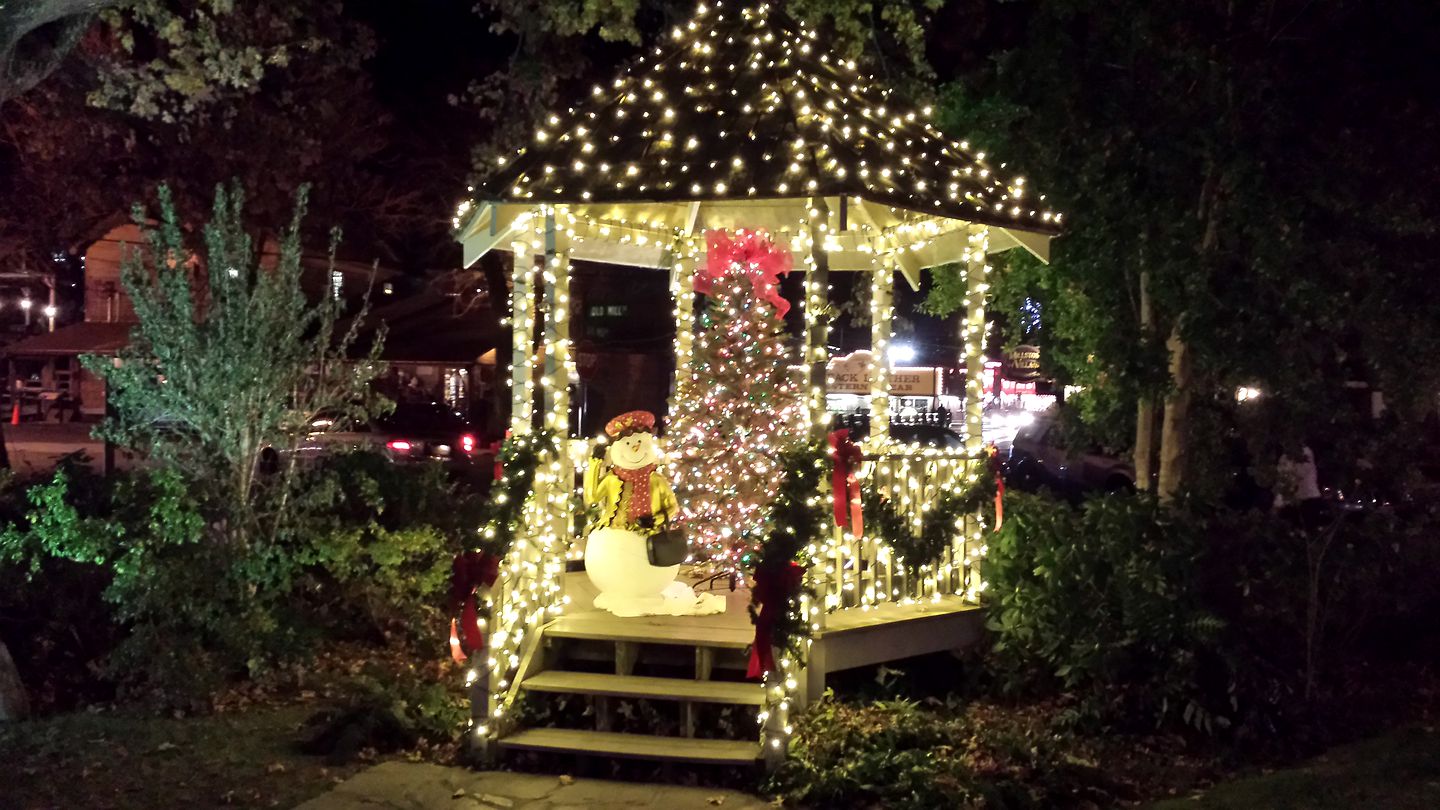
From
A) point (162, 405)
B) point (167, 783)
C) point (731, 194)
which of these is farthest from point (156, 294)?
point (731, 194)

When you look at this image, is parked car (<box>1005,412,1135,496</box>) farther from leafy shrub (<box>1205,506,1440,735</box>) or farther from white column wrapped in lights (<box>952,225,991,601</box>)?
white column wrapped in lights (<box>952,225,991,601</box>)

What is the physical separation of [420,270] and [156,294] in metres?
24.8

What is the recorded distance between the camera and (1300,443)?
9.59 metres

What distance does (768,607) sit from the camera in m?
6.56

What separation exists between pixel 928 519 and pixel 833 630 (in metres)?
1.24

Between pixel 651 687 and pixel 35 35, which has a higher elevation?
pixel 35 35

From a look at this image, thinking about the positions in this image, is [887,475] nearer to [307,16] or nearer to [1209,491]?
[1209,491]

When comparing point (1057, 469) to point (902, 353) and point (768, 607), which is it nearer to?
point (902, 353)

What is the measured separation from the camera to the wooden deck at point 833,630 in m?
7.45

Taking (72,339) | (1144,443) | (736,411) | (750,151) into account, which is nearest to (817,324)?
(750,151)

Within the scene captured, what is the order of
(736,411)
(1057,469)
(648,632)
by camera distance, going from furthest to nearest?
(1057,469)
(736,411)
(648,632)

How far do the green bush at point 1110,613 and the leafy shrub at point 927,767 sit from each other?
2.35 feet

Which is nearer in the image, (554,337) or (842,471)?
(842,471)

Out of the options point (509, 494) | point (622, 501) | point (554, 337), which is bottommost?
point (622, 501)
